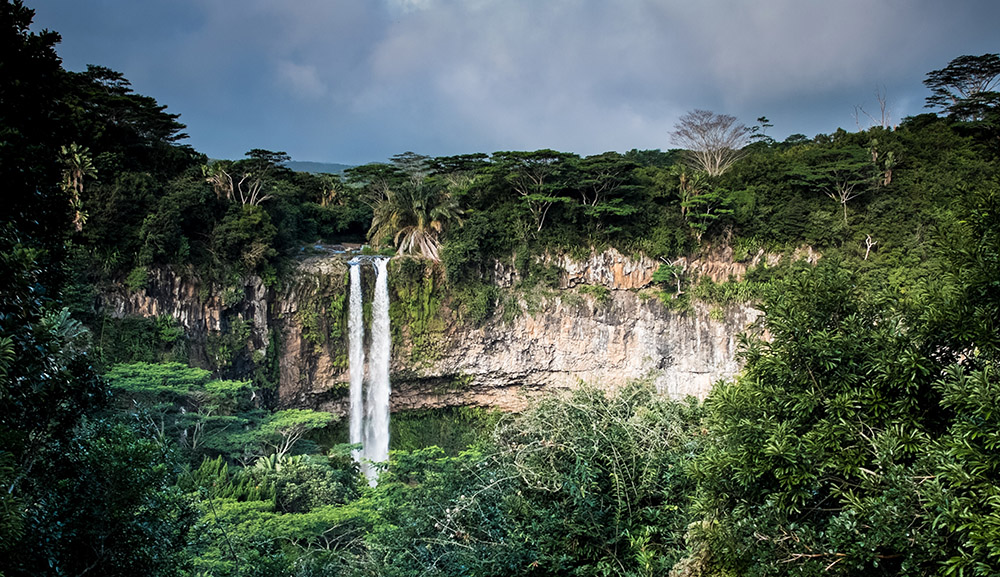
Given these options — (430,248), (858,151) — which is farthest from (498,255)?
(858,151)

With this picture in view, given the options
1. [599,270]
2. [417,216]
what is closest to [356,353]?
[417,216]

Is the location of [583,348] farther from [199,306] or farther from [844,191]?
[199,306]

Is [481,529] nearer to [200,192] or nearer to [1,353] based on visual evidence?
[1,353]

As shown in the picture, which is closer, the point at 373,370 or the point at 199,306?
the point at 199,306

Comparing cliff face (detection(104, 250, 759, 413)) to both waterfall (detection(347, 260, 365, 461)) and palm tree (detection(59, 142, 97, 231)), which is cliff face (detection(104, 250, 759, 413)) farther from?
palm tree (detection(59, 142, 97, 231))

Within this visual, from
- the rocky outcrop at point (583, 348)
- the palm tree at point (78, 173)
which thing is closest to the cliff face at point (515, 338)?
the rocky outcrop at point (583, 348)

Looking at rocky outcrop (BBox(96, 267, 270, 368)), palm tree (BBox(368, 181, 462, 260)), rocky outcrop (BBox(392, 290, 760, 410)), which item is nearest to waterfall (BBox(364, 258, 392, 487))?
rocky outcrop (BBox(392, 290, 760, 410))

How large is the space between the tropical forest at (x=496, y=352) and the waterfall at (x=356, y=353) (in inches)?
4.0

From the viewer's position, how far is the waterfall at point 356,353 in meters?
18.1

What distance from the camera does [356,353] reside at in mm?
18344

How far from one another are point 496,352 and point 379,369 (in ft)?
14.0

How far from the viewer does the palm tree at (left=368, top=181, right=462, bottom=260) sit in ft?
62.2

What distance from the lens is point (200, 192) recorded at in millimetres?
15117

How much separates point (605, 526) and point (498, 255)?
15487 millimetres
